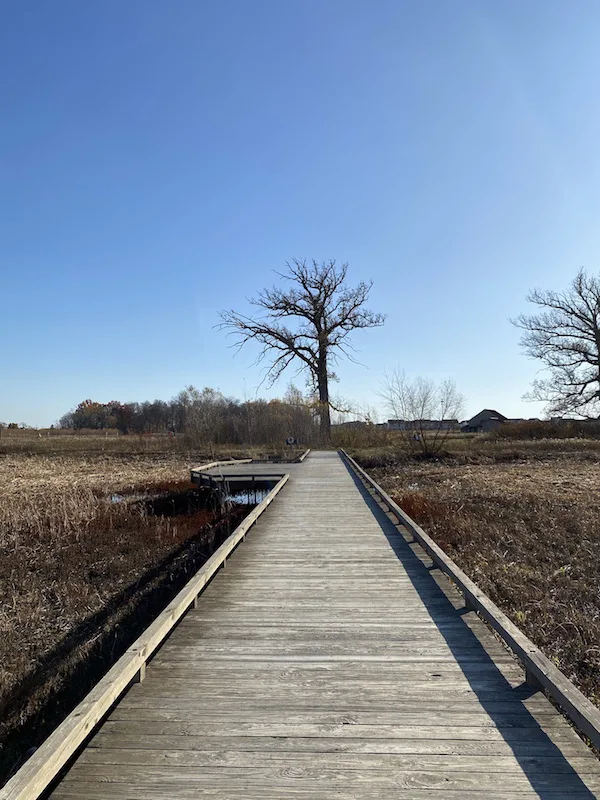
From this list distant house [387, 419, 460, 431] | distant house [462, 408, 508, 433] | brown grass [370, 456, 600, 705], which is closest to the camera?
brown grass [370, 456, 600, 705]

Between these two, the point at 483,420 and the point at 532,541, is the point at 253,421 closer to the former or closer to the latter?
the point at 532,541

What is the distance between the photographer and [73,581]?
7.76m

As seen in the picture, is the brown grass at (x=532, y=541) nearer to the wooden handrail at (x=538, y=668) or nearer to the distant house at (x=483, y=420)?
the wooden handrail at (x=538, y=668)

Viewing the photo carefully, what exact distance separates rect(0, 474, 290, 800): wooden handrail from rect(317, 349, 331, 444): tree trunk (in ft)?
89.4

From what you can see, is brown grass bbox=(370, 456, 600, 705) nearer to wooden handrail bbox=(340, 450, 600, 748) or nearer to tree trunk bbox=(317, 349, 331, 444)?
wooden handrail bbox=(340, 450, 600, 748)

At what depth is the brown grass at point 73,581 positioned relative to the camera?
4793 mm

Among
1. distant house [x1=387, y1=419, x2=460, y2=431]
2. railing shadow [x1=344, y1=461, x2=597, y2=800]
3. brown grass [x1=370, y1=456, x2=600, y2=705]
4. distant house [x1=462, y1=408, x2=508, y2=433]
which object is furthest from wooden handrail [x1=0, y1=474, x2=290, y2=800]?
distant house [x1=462, y1=408, x2=508, y2=433]

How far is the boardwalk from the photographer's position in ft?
7.98

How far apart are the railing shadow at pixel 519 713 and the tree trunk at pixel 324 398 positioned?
26.3 meters

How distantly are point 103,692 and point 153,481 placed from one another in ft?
50.8

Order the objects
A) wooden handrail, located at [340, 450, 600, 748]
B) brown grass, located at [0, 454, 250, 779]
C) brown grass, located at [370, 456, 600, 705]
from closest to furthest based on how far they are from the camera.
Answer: wooden handrail, located at [340, 450, 600, 748], brown grass, located at [0, 454, 250, 779], brown grass, located at [370, 456, 600, 705]

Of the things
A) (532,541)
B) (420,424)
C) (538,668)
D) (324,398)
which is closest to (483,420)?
(324,398)

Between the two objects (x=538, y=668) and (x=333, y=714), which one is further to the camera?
(x=538, y=668)

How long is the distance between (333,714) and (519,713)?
1034mm
